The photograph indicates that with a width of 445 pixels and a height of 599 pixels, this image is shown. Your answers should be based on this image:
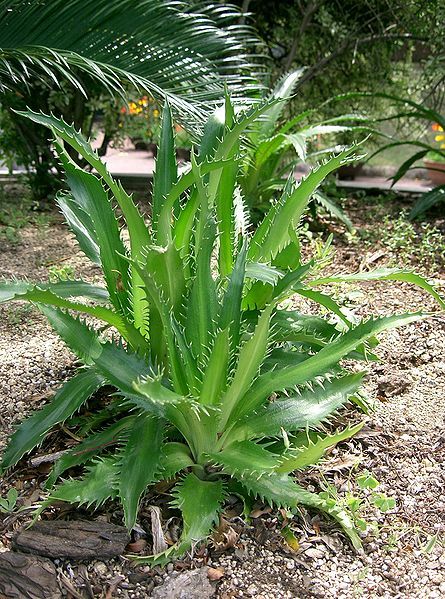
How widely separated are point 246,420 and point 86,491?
1.19 feet

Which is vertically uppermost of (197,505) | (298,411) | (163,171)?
(163,171)

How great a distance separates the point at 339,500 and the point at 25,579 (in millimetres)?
690

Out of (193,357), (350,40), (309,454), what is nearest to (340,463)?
(309,454)

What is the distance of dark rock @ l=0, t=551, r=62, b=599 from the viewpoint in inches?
52.1

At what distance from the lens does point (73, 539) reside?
1.42m

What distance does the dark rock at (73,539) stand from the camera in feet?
4.59

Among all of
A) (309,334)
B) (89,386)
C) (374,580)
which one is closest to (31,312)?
(89,386)

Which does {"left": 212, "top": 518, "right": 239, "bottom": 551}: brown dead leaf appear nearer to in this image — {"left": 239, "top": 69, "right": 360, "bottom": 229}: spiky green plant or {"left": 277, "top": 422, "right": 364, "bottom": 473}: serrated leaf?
{"left": 277, "top": 422, "right": 364, "bottom": 473}: serrated leaf

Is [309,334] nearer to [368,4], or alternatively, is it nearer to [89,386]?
[89,386]

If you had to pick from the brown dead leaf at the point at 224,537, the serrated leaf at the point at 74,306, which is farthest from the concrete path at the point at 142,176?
the brown dead leaf at the point at 224,537

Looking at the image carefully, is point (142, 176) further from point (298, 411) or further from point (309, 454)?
point (309, 454)

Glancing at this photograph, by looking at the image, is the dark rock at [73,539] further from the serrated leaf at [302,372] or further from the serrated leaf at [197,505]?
the serrated leaf at [302,372]

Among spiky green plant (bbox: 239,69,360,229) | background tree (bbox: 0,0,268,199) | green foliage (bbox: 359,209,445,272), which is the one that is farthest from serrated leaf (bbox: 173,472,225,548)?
spiky green plant (bbox: 239,69,360,229)

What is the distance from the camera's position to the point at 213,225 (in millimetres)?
1522
